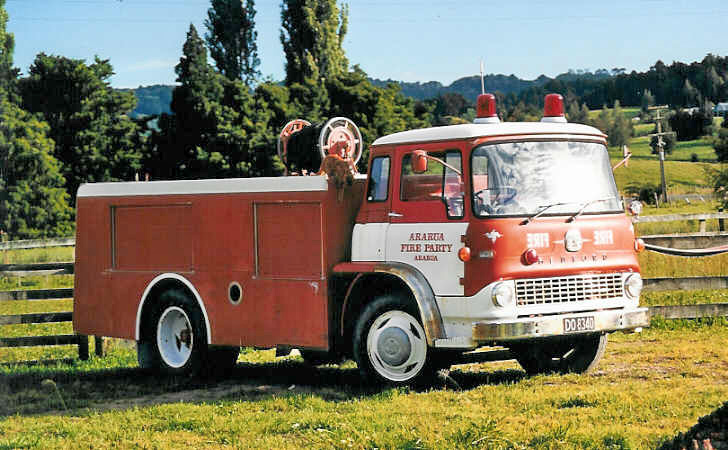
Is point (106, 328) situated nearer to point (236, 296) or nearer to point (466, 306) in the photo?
point (236, 296)

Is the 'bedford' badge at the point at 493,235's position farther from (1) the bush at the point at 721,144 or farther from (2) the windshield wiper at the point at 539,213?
(1) the bush at the point at 721,144

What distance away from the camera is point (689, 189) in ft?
344

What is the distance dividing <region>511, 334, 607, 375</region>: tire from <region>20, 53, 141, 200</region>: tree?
213 ft

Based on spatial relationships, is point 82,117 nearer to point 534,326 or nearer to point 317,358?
point 317,358

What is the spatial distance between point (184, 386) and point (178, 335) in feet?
3.44

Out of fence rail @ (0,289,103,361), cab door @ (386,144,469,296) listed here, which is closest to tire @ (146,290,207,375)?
fence rail @ (0,289,103,361)

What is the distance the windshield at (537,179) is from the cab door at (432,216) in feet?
0.78

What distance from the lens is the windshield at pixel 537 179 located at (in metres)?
10.7

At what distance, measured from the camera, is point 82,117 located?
76688 mm

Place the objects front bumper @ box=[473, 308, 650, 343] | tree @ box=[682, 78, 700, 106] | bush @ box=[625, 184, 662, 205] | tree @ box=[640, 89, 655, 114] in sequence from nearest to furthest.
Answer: front bumper @ box=[473, 308, 650, 343] < bush @ box=[625, 184, 662, 205] < tree @ box=[682, 78, 700, 106] < tree @ box=[640, 89, 655, 114]

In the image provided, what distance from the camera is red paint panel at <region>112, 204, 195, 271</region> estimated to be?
1299cm

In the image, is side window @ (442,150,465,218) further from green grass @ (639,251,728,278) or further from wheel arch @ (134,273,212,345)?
green grass @ (639,251,728,278)

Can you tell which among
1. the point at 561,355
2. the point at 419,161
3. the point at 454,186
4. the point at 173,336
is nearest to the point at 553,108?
the point at 454,186

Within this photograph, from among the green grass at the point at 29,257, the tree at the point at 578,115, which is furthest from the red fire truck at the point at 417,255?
the tree at the point at 578,115
